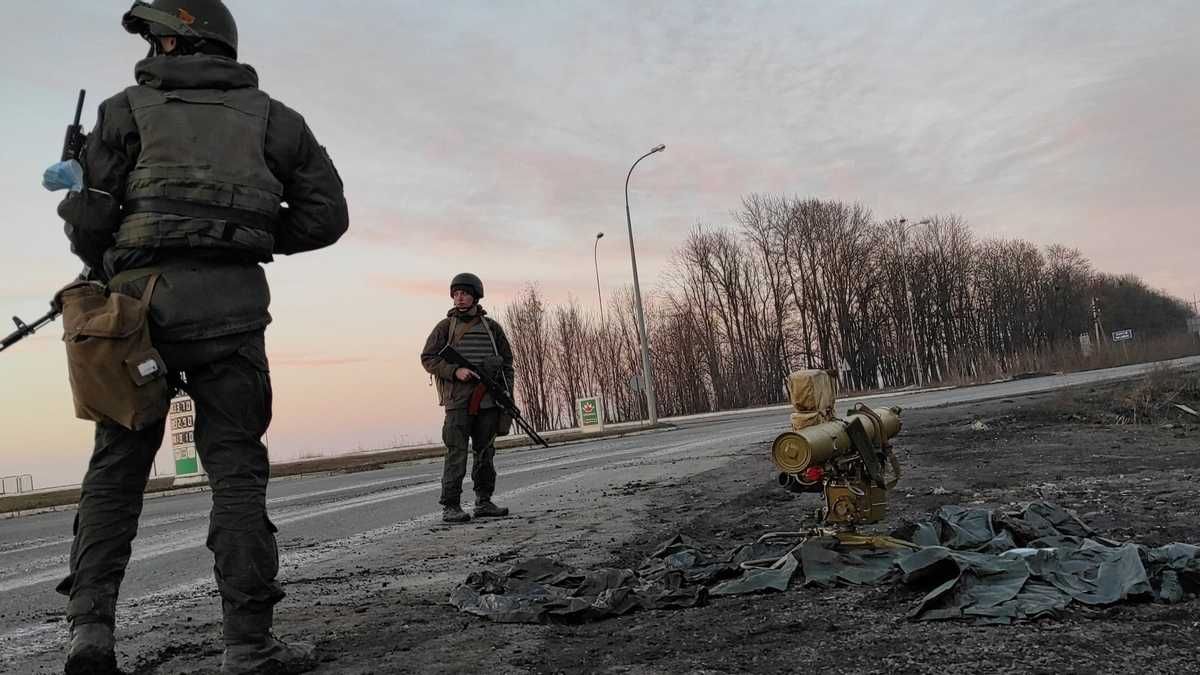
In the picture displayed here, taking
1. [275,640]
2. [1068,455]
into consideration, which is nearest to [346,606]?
[275,640]

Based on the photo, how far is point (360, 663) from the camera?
2623 millimetres

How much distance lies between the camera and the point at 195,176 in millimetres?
2684

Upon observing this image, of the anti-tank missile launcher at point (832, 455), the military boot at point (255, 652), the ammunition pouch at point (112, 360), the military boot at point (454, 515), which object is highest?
the ammunition pouch at point (112, 360)

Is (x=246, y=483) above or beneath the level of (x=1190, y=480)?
above

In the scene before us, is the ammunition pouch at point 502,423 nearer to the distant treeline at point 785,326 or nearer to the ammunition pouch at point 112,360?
the ammunition pouch at point 112,360

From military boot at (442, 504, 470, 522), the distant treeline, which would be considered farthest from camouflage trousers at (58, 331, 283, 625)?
the distant treeline

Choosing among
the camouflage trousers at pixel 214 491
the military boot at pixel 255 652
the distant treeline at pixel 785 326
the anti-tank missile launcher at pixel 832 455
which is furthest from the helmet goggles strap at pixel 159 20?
the distant treeline at pixel 785 326

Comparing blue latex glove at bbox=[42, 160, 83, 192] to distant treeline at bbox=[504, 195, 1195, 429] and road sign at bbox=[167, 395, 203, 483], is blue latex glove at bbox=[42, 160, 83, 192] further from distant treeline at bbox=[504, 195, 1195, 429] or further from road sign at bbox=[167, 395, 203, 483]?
distant treeline at bbox=[504, 195, 1195, 429]

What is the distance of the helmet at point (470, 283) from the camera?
277 inches

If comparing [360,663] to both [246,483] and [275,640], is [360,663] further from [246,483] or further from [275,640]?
[246,483]

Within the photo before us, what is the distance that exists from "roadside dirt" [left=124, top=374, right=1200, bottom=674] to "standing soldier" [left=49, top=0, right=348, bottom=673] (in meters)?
0.30

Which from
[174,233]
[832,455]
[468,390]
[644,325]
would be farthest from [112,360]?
[644,325]

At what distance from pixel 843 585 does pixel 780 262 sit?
5736cm

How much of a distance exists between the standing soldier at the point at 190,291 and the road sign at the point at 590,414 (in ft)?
94.5
